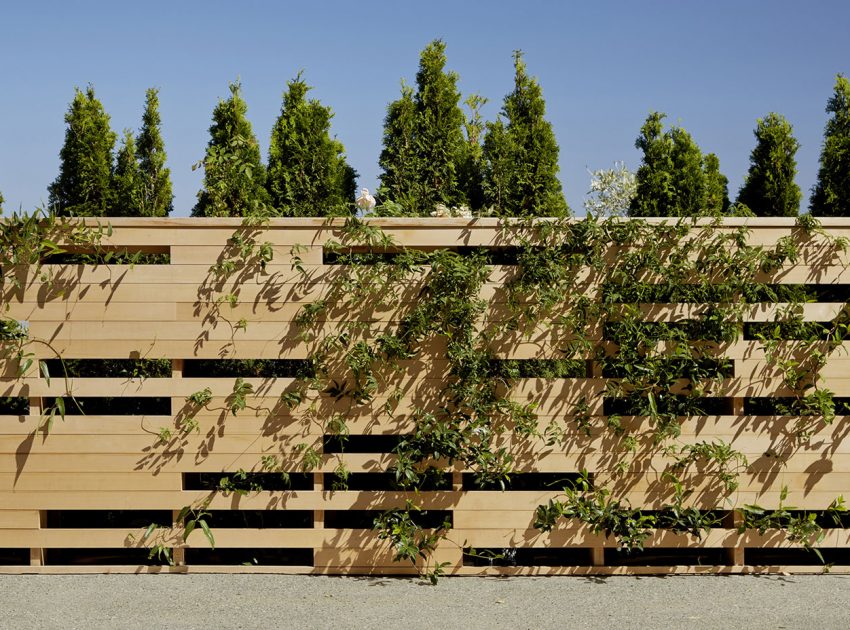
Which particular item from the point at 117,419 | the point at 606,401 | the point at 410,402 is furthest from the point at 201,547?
the point at 606,401

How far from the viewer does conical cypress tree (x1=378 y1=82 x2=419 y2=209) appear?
6621 mm

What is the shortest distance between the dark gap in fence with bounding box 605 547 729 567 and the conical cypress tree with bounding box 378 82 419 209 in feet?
12.5

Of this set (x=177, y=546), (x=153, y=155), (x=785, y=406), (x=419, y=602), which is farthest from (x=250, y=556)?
(x=153, y=155)

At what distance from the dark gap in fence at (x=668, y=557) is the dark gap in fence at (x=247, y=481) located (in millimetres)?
1979

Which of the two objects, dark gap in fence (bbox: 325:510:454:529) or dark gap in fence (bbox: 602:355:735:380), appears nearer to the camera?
dark gap in fence (bbox: 602:355:735:380)

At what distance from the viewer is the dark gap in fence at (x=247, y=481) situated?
150 inches

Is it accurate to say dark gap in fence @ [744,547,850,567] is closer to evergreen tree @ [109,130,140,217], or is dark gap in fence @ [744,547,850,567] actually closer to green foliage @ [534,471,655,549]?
green foliage @ [534,471,655,549]

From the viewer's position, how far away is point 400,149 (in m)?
6.69

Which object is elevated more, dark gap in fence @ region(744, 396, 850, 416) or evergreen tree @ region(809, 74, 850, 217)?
evergreen tree @ region(809, 74, 850, 217)

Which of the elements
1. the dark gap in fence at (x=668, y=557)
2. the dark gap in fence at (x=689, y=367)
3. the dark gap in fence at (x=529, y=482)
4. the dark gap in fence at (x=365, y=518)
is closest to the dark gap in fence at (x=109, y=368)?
the dark gap in fence at (x=365, y=518)

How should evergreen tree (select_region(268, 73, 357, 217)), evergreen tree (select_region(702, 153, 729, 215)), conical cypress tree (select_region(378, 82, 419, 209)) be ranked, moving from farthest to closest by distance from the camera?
evergreen tree (select_region(702, 153, 729, 215)) → conical cypress tree (select_region(378, 82, 419, 209)) → evergreen tree (select_region(268, 73, 357, 217))

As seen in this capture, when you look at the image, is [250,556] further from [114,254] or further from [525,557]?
[114,254]

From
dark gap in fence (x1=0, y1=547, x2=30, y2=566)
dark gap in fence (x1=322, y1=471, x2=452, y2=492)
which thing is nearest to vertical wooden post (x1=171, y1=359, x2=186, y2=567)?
dark gap in fence (x1=322, y1=471, x2=452, y2=492)

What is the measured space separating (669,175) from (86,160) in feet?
20.3
